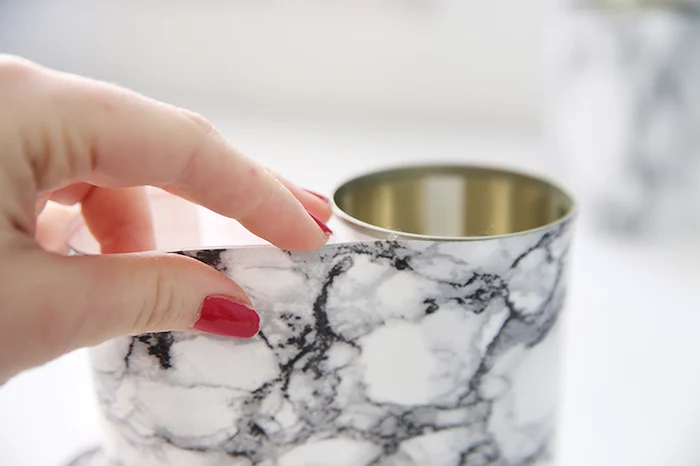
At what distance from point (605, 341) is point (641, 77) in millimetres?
280

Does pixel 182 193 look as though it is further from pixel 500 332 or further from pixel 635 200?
pixel 635 200

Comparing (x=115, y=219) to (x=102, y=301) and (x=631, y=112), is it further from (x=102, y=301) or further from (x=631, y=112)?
(x=631, y=112)

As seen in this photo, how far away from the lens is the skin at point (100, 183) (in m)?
0.30

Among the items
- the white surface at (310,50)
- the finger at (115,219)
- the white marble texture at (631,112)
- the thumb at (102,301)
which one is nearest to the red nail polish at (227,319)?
the thumb at (102,301)

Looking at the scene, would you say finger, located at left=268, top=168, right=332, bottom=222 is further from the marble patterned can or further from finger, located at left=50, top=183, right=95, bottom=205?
finger, located at left=50, top=183, right=95, bottom=205

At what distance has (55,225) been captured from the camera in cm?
45

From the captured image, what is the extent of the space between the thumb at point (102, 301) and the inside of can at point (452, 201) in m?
0.16

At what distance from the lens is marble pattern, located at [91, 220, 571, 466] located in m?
0.39

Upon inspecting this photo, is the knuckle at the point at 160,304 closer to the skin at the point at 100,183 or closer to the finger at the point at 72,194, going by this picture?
the skin at the point at 100,183

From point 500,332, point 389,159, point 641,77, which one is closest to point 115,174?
point 500,332

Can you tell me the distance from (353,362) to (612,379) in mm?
278

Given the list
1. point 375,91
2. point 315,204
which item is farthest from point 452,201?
point 375,91

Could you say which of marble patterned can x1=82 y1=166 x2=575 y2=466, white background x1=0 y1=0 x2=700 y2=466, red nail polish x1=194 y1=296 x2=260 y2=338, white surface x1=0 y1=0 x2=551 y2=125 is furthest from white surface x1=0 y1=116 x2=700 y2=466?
white surface x1=0 y1=0 x2=551 y2=125

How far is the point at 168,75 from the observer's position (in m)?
1.25
